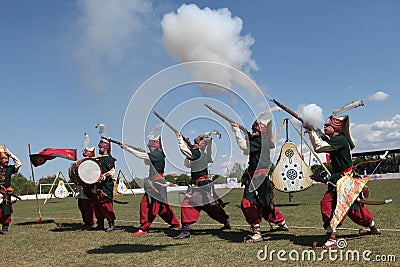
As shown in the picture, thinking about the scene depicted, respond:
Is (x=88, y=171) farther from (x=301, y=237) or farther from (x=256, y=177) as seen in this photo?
(x=301, y=237)

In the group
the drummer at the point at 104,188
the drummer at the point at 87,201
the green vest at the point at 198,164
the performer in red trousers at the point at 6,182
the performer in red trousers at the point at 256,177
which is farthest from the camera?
the drummer at the point at 87,201

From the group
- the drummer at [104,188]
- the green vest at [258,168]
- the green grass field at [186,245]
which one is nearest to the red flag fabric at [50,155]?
the drummer at [104,188]

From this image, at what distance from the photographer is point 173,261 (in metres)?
5.66

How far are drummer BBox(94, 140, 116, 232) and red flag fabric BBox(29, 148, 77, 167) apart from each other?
6.28 feet

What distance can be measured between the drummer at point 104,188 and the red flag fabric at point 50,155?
191cm

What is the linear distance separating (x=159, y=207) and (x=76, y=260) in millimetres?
2704

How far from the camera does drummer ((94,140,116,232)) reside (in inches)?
373

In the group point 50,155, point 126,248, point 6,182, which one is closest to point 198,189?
point 126,248

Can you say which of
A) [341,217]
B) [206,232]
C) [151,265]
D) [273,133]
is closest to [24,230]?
[206,232]

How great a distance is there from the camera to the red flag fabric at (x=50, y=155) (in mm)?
11367

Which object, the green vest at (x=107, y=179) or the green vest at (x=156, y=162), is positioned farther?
the green vest at (x=107, y=179)

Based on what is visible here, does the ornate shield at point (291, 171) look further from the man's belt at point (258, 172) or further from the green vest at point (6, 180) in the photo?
the green vest at point (6, 180)

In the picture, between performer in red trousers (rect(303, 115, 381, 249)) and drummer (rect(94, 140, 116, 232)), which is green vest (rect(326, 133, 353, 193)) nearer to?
performer in red trousers (rect(303, 115, 381, 249))

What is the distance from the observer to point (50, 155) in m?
11.6
